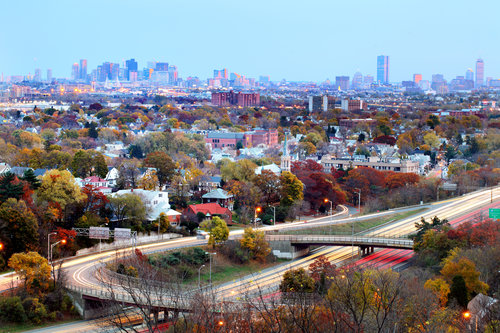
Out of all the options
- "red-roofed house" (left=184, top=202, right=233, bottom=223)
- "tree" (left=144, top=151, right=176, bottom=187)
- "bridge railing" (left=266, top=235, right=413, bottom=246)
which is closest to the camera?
"bridge railing" (left=266, top=235, right=413, bottom=246)

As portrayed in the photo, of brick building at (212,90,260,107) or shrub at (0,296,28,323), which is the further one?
brick building at (212,90,260,107)

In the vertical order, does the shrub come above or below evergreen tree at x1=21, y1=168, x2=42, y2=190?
below

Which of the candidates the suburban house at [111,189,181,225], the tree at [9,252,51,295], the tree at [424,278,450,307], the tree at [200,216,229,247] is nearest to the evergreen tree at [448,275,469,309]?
the tree at [424,278,450,307]

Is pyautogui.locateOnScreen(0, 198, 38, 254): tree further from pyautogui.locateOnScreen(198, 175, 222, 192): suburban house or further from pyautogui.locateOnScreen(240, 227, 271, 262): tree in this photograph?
pyautogui.locateOnScreen(198, 175, 222, 192): suburban house

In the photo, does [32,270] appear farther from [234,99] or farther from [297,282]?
[234,99]

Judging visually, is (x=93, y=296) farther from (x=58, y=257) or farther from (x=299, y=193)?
(x=299, y=193)

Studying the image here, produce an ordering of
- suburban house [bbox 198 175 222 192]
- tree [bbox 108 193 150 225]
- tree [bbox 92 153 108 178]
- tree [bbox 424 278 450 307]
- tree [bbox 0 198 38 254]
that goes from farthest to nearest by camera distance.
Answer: tree [bbox 92 153 108 178], suburban house [bbox 198 175 222 192], tree [bbox 108 193 150 225], tree [bbox 0 198 38 254], tree [bbox 424 278 450 307]

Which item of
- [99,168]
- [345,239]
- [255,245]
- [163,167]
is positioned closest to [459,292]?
[345,239]

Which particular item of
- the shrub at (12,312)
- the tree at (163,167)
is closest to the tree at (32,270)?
the shrub at (12,312)
